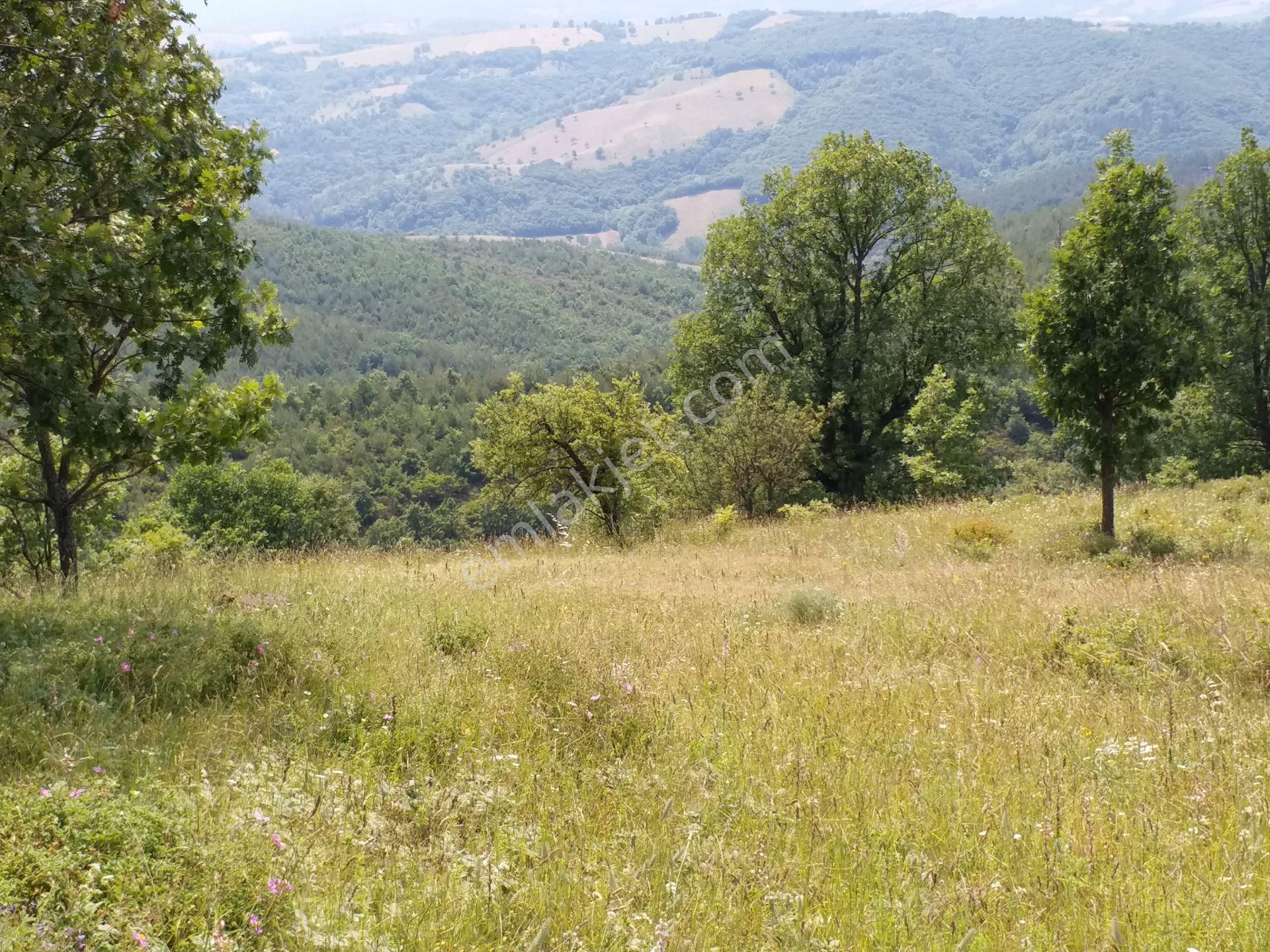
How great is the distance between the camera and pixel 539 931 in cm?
254

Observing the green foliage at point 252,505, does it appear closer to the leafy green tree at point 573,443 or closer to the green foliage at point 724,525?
the leafy green tree at point 573,443

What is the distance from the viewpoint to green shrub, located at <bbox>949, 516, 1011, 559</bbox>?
13227 millimetres

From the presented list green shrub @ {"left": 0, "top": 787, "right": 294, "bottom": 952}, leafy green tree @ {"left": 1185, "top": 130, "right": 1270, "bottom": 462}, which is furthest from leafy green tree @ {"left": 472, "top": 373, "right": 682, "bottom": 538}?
leafy green tree @ {"left": 1185, "top": 130, "right": 1270, "bottom": 462}

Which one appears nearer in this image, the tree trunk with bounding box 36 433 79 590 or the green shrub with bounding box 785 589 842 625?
the green shrub with bounding box 785 589 842 625

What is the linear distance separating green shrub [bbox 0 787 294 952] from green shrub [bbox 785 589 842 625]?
5826 millimetres

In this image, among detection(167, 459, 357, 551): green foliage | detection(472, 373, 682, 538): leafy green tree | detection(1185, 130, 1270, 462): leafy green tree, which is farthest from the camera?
detection(167, 459, 357, 551): green foliage

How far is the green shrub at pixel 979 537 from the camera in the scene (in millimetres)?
13227

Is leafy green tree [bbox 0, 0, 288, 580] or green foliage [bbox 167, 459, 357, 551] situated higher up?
leafy green tree [bbox 0, 0, 288, 580]

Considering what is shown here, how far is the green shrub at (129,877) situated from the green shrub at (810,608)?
5.83m

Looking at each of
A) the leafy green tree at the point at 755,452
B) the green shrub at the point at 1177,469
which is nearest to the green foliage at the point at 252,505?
the leafy green tree at the point at 755,452

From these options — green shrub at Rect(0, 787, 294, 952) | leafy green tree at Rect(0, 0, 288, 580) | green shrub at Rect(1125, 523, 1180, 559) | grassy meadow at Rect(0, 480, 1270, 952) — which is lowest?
green shrub at Rect(1125, 523, 1180, 559)

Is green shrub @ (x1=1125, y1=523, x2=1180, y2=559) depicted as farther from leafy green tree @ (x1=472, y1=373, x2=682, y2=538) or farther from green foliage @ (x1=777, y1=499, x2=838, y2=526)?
leafy green tree @ (x1=472, y1=373, x2=682, y2=538)

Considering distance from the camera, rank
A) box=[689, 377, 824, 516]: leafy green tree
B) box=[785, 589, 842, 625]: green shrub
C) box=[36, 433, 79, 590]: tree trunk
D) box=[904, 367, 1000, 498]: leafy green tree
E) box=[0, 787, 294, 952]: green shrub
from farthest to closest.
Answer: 1. box=[904, 367, 1000, 498]: leafy green tree
2. box=[689, 377, 824, 516]: leafy green tree
3. box=[36, 433, 79, 590]: tree trunk
4. box=[785, 589, 842, 625]: green shrub
5. box=[0, 787, 294, 952]: green shrub

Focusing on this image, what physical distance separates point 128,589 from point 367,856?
208 inches
